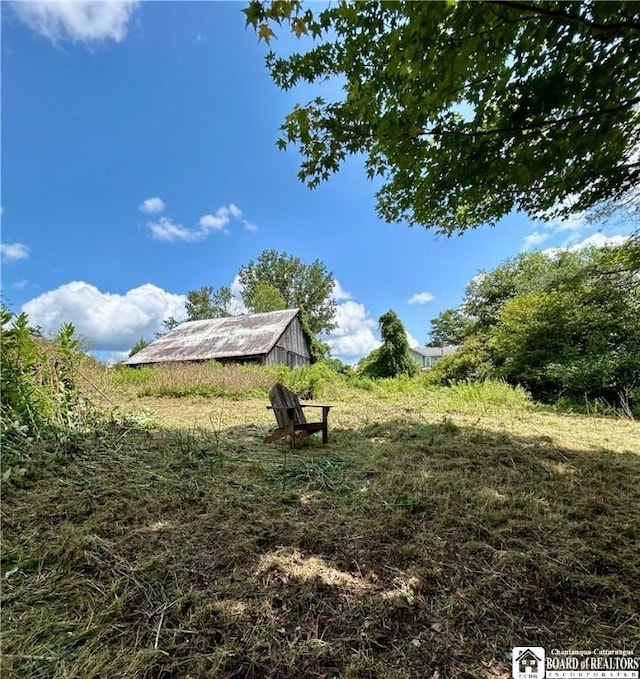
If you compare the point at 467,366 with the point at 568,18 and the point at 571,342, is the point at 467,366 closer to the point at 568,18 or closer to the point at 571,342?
the point at 571,342

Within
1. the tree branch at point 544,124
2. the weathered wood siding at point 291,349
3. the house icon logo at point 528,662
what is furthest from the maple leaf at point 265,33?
the weathered wood siding at point 291,349

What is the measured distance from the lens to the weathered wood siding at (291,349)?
56.8ft

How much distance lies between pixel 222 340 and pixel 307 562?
56.5 feet

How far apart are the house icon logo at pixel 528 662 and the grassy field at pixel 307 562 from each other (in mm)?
34

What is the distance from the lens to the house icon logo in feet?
4.23

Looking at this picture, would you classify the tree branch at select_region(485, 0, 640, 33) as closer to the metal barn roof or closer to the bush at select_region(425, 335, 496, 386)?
the bush at select_region(425, 335, 496, 386)

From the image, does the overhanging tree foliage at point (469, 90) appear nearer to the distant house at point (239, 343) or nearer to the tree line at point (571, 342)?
the tree line at point (571, 342)

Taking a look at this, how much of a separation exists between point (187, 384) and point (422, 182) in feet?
→ 31.8

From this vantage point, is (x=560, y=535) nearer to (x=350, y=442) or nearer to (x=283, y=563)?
(x=283, y=563)

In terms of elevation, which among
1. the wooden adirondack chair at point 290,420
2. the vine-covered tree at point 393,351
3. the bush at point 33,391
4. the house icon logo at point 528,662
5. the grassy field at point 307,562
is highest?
the vine-covered tree at point 393,351

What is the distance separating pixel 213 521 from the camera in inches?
91.0

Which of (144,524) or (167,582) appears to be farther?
(144,524)

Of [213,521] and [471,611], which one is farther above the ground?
[213,521]

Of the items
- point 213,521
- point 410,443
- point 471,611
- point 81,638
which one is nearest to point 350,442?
point 410,443
